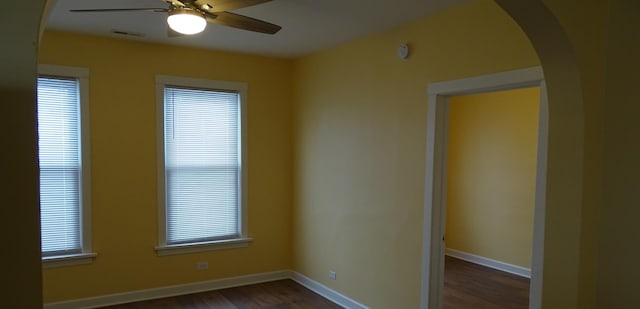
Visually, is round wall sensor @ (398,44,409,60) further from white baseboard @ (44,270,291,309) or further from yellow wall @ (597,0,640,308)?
white baseboard @ (44,270,291,309)

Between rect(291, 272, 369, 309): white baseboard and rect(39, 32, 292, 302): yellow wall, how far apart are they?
0.57m

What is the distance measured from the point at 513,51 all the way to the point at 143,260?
158 inches

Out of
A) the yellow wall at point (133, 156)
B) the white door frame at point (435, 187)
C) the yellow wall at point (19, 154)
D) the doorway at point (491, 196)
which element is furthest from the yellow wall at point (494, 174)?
the yellow wall at point (19, 154)

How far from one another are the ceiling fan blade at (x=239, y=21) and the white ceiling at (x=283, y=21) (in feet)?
0.60

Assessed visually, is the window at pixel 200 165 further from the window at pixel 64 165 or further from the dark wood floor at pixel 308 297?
the window at pixel 64 165

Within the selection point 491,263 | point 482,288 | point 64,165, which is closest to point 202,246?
point 64,165

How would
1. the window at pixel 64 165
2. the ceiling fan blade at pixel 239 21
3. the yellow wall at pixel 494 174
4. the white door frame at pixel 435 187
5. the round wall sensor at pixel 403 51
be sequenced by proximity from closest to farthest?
the ceiling fan blade at pixel 239 21 < the white door frame at pixel 435 187 < the round wall sensor at pixel 403 51 < the window at pixel 64 165 < the yellow wall at pixel 494 174

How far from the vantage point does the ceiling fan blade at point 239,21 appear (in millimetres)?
2650

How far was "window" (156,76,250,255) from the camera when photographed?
436 centimetres

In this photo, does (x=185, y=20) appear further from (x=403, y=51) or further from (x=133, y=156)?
(x=133, y=156)

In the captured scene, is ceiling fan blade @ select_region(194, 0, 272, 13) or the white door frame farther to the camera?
the white door frame

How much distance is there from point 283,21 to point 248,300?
2929 millimetres

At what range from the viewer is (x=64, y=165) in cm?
388

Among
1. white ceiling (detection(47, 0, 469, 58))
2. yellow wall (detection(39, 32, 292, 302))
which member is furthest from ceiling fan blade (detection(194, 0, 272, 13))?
yellow wall (detection(39, 32, 292, 302))
